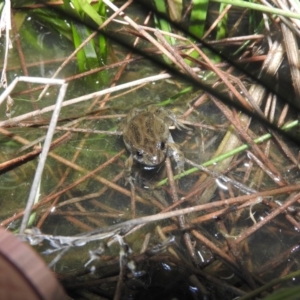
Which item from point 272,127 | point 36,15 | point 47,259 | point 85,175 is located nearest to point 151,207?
point 85,175

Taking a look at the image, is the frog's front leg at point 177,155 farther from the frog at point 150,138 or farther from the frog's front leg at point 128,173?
the frog's front leg at point 128,173

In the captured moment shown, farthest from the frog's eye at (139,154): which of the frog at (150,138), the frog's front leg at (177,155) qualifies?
the frog's front leg at (177,155)

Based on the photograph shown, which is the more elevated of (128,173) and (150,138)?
(150,138)

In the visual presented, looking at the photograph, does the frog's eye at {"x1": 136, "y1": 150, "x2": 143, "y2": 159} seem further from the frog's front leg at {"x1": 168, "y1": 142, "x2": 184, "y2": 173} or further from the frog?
the frog's front leg at {"x1": 168, "y1": 142, "x2": 184, "y2": 173}

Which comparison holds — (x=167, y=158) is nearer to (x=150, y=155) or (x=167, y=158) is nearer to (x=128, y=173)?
(x=150, y=155)

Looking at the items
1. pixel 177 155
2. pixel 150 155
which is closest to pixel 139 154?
pixel 150 155

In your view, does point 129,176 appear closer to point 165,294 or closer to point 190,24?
point 165,294
